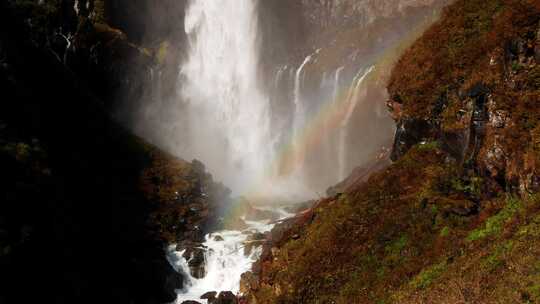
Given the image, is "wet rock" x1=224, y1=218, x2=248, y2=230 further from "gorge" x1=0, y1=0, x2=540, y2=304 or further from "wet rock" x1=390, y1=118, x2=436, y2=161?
"wet rock" x1=390, y1=118, x2=436, y2=161

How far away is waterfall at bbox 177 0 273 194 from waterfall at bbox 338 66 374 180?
38.2 feet

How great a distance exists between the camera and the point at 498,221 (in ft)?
32.0

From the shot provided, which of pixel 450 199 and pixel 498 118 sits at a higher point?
pixel 498 118

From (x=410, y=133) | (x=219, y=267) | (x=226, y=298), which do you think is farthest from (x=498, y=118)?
(x=219, y=267)

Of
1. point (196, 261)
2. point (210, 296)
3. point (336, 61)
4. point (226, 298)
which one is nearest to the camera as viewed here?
point (226, 298)

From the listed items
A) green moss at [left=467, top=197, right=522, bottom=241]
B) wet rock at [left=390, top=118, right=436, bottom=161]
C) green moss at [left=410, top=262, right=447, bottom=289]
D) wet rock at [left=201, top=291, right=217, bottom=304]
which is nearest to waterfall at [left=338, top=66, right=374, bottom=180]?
wet rock at [left=201, top=291, right=217, bottom=304]

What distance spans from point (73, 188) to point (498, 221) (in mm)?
24948

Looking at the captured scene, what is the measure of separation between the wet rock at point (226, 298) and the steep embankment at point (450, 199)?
7.00 meters

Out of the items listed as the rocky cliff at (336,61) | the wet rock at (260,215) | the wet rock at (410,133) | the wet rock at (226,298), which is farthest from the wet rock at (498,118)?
the rocky cliff at (336,61)

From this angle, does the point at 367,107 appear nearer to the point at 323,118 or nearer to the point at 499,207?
the point at 323,118

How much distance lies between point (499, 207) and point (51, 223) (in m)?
19.0

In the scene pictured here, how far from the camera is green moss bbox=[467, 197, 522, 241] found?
9492 mm

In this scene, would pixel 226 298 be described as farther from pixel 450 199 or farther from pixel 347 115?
pixel 347 115

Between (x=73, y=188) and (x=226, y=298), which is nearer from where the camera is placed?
(x=226, y=298)
